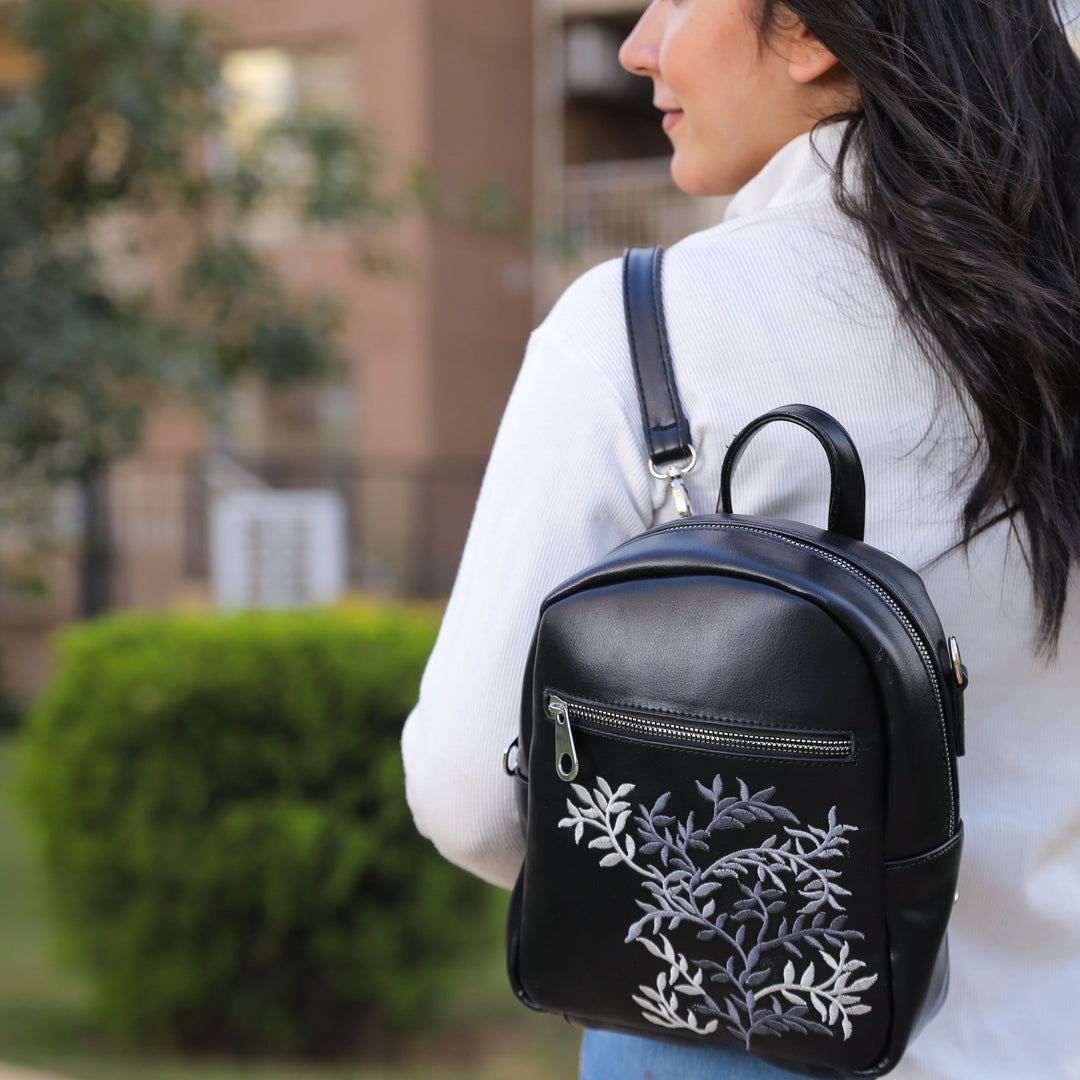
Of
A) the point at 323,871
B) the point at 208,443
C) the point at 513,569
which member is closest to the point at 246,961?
the point at 323,871

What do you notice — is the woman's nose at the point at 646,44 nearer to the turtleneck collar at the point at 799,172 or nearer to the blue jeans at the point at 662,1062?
the turtleneck collar at the point at 799,172

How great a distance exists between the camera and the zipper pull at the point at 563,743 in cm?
98

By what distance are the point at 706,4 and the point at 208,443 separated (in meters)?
12.6

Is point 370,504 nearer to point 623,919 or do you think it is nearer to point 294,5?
point 294,5

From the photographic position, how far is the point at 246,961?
3936 mm

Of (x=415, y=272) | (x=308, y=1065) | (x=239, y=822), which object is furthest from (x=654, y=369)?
(x=415, y=272)

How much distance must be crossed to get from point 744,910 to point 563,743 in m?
0.18

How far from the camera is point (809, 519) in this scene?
1067mm

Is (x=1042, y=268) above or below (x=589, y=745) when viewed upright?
above

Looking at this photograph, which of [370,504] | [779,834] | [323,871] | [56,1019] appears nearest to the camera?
[779,834]

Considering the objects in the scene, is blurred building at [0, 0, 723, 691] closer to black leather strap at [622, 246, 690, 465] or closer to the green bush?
the green bush

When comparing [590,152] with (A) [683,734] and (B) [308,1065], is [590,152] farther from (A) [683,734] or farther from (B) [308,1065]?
(A) [683,734]

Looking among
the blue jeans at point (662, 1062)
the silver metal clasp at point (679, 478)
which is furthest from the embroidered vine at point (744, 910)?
the silver metal clasp at point (679, 478)

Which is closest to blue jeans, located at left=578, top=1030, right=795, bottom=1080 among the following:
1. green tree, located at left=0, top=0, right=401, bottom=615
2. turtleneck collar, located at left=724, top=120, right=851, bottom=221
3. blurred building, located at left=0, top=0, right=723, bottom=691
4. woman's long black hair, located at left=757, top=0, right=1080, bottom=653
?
woman's long black hair, located at left=757, top=0, right=1080, bottom=653
